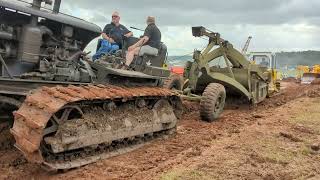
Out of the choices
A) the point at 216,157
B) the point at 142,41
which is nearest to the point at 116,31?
the point at 142,41

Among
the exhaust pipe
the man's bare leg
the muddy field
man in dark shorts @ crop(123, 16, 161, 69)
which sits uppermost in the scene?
the exhaust pipe

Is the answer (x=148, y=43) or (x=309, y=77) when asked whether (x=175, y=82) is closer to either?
(x=148, y=43)

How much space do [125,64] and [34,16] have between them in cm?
237

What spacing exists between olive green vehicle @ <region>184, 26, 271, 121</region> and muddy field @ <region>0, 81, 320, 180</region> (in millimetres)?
2070

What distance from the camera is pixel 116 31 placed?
11031 mm

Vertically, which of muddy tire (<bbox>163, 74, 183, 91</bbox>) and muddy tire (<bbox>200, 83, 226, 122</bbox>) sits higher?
muddy tire (<bbox>163, 74, 183, 91</bbox>)

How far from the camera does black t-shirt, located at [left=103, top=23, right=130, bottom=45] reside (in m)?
10.9

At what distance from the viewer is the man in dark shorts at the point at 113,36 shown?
35.0ft

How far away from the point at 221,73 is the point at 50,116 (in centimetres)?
897

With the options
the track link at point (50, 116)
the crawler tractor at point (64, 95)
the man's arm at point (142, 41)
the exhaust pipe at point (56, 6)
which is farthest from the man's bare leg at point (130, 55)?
the exhaust pipe at point (56, 6)

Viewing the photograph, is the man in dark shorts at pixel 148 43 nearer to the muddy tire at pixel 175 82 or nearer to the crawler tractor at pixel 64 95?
the crawler tractor at pixel 64 95

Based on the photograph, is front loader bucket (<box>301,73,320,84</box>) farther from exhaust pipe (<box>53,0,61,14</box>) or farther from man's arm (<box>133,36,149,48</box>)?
exhaust pipe (<box>53,0,61,14</box>)

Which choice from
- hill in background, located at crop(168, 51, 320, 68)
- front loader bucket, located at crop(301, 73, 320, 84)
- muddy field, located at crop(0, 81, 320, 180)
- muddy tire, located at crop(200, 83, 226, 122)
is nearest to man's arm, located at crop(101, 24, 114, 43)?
muddy field, located at crop(0, 81, 320, 180)

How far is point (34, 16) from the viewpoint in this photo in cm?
820
